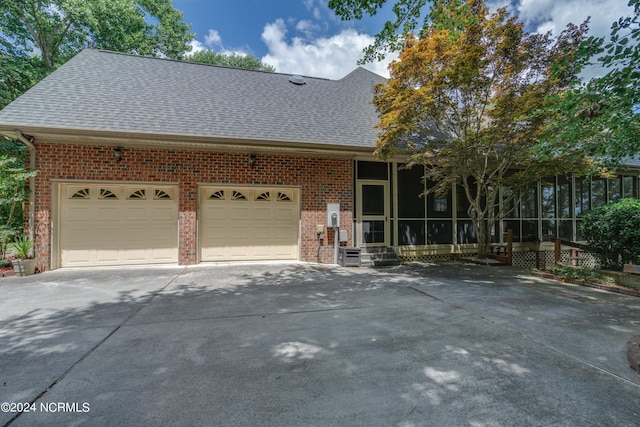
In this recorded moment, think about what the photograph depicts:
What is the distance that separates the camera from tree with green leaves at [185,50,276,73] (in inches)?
964

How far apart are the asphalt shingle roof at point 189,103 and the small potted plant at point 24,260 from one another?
2424 millimetres

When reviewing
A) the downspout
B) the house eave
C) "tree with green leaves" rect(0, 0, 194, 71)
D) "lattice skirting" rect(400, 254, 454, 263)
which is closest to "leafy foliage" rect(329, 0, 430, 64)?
the house eave

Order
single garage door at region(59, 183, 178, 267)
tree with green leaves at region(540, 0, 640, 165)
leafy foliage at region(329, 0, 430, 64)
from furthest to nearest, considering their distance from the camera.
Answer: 1. single garage door at region(59, 183, 178, 267)
2. leafy foliage at region(329, 0, 430, 64)
3. tree with green leaves at region(540, 0, 640, 165)

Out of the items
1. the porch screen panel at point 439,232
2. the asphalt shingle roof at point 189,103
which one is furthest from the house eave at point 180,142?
the porch screen panel at point 439,232

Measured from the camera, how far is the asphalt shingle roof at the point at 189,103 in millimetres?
6449

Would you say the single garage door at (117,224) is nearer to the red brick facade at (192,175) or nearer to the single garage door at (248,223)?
the red brick facade at (192,175)

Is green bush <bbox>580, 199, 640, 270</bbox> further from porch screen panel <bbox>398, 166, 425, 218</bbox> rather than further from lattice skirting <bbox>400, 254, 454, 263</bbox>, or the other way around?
porch screen panel <bbox>398, 166, 425, 218</bbox>

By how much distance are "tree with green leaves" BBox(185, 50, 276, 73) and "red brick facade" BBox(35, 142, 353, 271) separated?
2115 cm

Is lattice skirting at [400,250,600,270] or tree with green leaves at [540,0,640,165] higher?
tree with green leaves at [540,0,640,165]

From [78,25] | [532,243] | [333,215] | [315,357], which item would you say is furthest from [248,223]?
[78,25]

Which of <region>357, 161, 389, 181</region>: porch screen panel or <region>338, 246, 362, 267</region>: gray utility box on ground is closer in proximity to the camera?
<region>338, 246, 362, 267</region>: gray utility box on ground

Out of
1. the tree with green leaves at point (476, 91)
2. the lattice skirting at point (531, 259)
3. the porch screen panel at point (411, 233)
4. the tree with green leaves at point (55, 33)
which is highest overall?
the tree with green leaves at point (55, 33)

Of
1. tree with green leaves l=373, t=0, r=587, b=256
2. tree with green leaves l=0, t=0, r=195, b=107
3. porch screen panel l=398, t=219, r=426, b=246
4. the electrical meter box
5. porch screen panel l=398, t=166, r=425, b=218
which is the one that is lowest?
porch screen panel l=398, t=219, r=426, b=246

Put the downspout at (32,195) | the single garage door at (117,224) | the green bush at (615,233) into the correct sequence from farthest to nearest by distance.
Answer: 1. the single garage door at (117,224)
2. the downspout at (32,195)
3. the green bush at (615,233)
